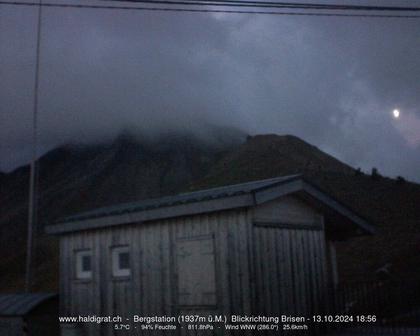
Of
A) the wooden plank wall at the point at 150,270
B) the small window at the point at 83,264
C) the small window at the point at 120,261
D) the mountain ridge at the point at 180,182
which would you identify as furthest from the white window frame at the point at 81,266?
the mountain ridge at the point at 180,182

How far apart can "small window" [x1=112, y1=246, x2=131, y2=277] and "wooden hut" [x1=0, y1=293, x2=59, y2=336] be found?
7.64ft

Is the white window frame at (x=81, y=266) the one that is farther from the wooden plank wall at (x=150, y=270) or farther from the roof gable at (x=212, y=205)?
the roof gable at (x=212, y=205)

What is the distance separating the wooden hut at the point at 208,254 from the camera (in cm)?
1133

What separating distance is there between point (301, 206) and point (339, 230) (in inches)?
102

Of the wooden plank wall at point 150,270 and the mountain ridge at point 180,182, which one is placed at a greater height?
the mountain ridge at point 180,182

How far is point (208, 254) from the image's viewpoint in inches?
460

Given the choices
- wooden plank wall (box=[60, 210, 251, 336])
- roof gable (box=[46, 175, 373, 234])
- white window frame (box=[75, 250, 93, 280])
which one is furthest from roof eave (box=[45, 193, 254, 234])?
white window frame (box=[75, 250, 93, 280])

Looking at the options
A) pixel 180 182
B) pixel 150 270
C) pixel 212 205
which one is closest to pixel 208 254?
pixel 212 205

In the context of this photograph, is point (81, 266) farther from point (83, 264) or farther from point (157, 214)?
point (157, 214)

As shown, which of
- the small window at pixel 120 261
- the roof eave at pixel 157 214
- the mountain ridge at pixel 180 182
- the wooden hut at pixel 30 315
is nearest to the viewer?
the roof eave at pixel 157 214

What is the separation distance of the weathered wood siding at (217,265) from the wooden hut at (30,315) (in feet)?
2.07

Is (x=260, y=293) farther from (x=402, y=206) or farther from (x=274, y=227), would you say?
(x=402, y=206)

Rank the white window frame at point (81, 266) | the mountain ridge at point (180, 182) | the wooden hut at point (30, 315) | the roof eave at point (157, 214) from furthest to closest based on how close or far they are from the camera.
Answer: the mountain ridge at point (180, 182)
the white window frame at point (81, 266)
the wooden hut at point (30, 315)
the roof eave at point (157, 214)

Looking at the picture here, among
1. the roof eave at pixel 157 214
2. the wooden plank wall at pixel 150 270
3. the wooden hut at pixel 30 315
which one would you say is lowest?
the wooden hut at pixel 30 315
